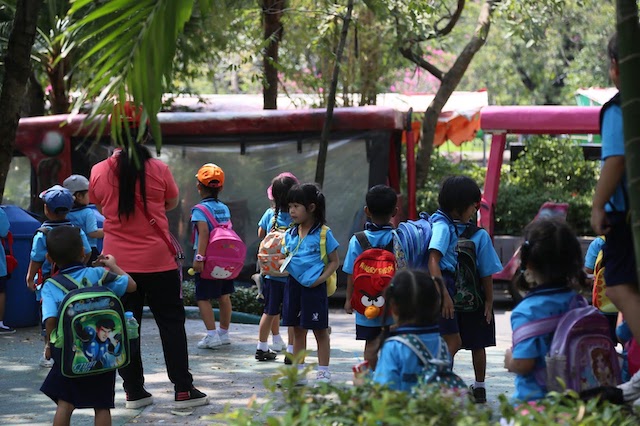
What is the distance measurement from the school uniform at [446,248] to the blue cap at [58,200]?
299cm

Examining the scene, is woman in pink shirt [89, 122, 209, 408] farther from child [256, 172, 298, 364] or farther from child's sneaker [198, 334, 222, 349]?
child's sneaker [198, 334, 222, 349]

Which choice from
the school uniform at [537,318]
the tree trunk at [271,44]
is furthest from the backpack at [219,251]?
the tree trunk at [271,44]

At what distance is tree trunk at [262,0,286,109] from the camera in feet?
49.4

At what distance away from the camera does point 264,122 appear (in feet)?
44.0

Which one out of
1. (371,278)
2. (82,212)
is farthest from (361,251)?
(82,212)

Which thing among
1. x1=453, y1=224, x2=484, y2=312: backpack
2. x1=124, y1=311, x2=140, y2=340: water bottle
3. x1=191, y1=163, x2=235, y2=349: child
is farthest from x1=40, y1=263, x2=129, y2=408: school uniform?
x1=191, y1=163, x2=235, y2=349: child

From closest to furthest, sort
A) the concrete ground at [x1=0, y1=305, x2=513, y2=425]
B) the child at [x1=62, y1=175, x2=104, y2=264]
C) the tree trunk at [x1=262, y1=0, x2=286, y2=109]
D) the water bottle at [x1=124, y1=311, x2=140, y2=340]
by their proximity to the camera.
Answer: the water bottle at [x1=124, y1=311, x2=140, y2=340], the concrete ground at [x1=0, y1=305, x2=513, y2=425], the child at [x1=62, y1=175, x2=104, y2=264], the tree trunk at [x1=262, y1=0, x2=286, y2=109]

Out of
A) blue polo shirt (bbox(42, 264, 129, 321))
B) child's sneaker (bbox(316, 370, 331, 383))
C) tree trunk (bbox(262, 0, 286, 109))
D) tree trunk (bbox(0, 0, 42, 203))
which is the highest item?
tree trunk (bbox(262, 0, 286, 109))

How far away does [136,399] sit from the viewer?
6.50 meters

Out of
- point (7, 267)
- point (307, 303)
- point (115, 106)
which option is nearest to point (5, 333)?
point (7, 267)

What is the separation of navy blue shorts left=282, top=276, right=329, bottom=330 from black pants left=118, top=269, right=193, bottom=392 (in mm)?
1084

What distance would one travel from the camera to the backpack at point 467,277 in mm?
6277

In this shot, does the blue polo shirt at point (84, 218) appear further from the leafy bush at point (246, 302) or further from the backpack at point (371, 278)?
the leafy bush at point (246, 302)

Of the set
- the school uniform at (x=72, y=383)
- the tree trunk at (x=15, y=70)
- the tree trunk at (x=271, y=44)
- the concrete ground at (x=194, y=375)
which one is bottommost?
the concrete ground at (x=194, y=375)
